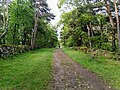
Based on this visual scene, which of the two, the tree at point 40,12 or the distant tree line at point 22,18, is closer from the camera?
the distant tree line at point 22,18

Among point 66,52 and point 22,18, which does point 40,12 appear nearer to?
point 22,18

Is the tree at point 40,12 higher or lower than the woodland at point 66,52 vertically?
higher

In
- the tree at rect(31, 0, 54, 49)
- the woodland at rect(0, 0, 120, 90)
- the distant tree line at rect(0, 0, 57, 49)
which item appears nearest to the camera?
the woodland at rect(0, 0, 120, 90)

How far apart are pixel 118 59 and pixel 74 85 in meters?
11.6

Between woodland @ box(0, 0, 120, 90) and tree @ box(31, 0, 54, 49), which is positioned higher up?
tree @ box(31, 0, 54, 49)

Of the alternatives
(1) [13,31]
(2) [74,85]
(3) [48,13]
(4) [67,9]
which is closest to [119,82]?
(2) [74,85]

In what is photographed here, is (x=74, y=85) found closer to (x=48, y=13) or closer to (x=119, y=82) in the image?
(x=119, y=82)

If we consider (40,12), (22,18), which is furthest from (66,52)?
(40,12)

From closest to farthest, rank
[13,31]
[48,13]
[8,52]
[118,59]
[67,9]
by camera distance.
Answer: [118,59] < [8,52] < [67,9] < [13,31] < [48,13]

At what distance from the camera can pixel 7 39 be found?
37.9 metres

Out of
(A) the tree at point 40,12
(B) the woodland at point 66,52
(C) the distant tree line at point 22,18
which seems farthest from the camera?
(A) the tree at point 40,12

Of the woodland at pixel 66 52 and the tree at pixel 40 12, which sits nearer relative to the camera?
the woodland at pixel 66 52

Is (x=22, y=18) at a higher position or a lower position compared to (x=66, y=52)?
higher

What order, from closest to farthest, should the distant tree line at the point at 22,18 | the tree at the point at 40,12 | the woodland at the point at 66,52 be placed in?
the woodland at the point at 66,52
the distant tree line at the point at 22,18
the tree at the point at 40,12
